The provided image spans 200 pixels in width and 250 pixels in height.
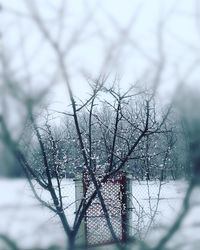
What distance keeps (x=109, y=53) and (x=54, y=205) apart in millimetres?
1120

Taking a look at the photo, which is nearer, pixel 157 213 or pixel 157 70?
pixel 157 70

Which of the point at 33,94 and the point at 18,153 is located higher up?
the point at 33,94

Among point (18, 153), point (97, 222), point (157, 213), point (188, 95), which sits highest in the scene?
point (188, 95)

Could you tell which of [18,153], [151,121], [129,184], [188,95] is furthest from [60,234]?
[129,184]

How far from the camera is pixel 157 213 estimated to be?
2395 mm

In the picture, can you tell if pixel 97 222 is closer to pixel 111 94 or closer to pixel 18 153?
pixel 111 94

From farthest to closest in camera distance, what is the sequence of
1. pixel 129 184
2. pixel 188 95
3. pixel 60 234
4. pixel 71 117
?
pixel 129 184 → pixel 71 117 → pixel 60 234 → pixel 188 95

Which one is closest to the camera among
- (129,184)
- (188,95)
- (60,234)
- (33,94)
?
(188,95)

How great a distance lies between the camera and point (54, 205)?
2.15 meters

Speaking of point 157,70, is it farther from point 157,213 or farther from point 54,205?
point 157,213

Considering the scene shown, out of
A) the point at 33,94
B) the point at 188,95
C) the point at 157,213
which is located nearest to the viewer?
the point at 188,95

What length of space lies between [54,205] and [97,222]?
6.04 ft

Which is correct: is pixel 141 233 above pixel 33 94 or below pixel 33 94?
below

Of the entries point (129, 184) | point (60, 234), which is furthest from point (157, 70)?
point (129, 184)
